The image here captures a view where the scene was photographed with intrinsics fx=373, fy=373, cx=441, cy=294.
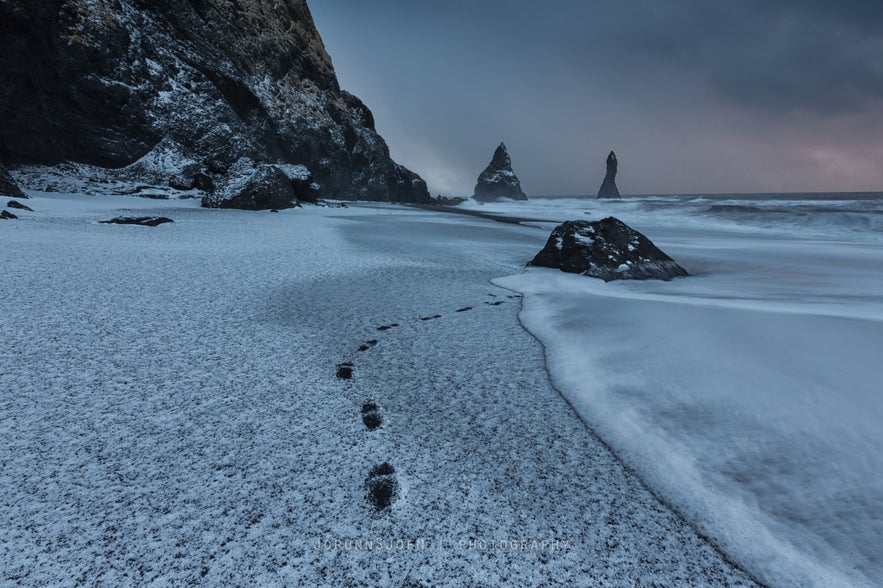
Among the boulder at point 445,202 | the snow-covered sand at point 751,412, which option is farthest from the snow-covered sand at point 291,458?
the boulder at point 445,202

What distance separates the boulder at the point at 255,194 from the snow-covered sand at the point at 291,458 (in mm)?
8656

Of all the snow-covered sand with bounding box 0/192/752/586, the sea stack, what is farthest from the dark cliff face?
the sea stack

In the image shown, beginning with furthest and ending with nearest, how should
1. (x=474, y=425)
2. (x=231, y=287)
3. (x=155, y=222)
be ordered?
(x=155, y=222), (x=231, y=287), (x=474, y=425)

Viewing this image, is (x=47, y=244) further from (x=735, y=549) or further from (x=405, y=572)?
→ (x=735, y=549)

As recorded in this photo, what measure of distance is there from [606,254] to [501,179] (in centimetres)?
9006

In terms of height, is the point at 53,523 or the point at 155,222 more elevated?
the point at 155,222

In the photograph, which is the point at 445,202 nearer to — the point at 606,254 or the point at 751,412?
the point at 606,254

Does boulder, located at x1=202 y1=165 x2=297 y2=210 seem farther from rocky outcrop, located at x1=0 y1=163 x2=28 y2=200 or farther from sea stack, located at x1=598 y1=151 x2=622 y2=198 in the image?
sea stack, located at x1=598 y1=151 x2=622 y2=198

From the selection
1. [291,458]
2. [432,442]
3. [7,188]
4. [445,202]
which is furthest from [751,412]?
[445,202]

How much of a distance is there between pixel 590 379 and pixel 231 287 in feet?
8.59

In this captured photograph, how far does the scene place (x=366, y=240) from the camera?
6.14 metres

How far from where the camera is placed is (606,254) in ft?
13.9

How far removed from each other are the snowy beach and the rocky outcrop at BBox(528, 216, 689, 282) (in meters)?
1.56

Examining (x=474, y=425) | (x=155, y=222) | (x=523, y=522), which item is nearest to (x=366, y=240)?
(x=155, y=222)
